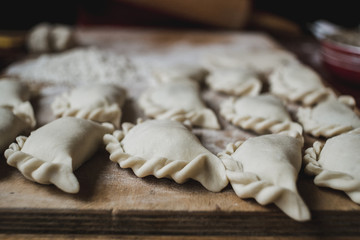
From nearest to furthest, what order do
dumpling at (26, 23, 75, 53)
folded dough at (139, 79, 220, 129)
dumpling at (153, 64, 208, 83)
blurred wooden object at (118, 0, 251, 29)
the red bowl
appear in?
1. folded dough at (139, 79, 220, 129)
2. the red bowl
3. dumpling at (153, 64, 208, 83)
4. dumpling at (26, 23, 75, 53)
5. blurred wooden object at (118, 0, 251, 29)

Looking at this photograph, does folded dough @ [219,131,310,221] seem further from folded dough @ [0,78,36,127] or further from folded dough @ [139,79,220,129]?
folded dough @ [0,78,36,127]

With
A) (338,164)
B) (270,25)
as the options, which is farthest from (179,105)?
(270,25)

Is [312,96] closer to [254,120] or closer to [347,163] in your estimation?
[254,120]

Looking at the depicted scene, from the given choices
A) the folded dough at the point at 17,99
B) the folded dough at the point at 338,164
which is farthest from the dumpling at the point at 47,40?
the folded dough at the point at 338,164

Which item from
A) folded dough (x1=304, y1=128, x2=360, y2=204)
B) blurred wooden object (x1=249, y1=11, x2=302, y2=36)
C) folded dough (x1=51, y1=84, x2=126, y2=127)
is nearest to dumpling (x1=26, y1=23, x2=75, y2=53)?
folded dough (x1=51, y1=84, x2=126, y2=127)

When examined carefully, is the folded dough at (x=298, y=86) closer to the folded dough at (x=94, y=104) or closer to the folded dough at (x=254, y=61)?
the folded dough at (x=254, y=61)

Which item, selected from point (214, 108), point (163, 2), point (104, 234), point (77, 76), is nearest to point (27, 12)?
point (163, 2)
